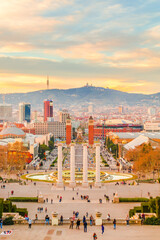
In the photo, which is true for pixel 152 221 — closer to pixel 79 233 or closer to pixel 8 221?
pixel 79 233

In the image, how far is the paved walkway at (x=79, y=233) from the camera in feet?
80.6

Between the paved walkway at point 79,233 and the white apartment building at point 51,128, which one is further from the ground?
the white apartment building at point 51,128

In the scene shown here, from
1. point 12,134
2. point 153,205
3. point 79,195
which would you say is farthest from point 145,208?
point 12,134

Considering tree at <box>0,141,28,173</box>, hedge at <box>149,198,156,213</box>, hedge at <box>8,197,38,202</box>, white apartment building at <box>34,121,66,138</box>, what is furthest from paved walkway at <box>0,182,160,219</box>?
white apartment building at <box>34,121,66,138</box>

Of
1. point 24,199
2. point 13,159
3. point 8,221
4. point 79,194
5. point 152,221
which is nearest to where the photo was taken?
point 8,221

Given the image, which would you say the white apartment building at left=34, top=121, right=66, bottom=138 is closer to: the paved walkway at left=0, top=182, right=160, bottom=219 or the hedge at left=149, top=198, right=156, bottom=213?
the paved walkway at left=0, top=182, right=160, bottom=219

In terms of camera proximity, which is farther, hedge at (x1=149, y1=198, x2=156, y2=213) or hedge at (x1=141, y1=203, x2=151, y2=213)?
hedge at (x1=141, y1=203, x2=151, y2=213)

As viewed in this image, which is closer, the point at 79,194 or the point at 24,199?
the point at 24,199

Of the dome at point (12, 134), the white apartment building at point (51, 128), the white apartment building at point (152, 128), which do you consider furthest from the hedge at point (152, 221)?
the white apartment building at point (51, 128)

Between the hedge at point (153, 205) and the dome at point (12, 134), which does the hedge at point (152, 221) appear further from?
the dome at point (12, 134)

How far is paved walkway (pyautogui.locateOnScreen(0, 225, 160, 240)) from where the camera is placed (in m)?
24.6

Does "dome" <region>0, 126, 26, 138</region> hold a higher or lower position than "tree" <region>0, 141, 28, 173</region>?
higher

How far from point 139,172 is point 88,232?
41.0 meters

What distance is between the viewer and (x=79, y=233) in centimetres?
2589
